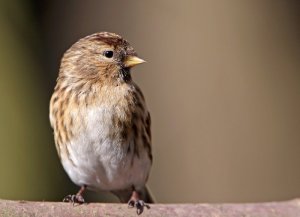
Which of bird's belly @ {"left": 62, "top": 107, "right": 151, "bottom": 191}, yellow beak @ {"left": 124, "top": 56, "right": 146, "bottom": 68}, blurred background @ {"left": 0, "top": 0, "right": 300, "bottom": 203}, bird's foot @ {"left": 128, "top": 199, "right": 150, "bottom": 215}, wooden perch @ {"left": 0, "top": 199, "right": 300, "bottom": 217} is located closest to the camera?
wooden perch @ {"left": 0, "top": 199, "right": 300, "bottom": 217}

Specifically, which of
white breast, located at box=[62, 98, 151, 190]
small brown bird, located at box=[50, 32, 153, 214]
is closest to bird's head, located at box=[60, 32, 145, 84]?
small brown bird, located at box=[50, 32, 153, 214]

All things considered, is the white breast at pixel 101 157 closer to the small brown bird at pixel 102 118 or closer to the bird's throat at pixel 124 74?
the small brown bird at pixel 102 118

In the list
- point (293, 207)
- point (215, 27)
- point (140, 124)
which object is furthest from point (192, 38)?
point (293, 207)

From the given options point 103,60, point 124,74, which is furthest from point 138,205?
point 103,60

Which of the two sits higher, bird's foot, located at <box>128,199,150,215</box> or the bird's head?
the bird's head

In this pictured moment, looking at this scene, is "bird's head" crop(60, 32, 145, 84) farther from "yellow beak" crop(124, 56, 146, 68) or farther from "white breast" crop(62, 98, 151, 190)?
"white breast" crop(62, 98, 151, 190)

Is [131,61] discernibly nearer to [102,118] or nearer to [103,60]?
[103,60]
